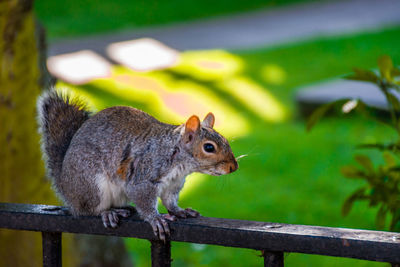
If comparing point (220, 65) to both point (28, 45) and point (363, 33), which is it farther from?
point (28, 45)

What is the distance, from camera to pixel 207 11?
42.4ft

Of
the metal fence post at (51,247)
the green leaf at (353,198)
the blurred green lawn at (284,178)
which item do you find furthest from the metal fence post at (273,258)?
the blurred green lawn at (284,178)

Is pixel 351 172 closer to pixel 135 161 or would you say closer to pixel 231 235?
pixel 135 161

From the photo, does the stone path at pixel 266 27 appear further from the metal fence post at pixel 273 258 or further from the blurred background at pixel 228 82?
the metal fence post at pixel 273 258

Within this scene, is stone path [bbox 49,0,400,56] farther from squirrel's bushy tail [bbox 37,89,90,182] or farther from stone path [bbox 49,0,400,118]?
squirrel's bushy tail [bbox 37,89,90,182]

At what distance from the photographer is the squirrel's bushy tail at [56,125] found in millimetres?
1949

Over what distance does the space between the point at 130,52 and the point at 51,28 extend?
2.72 metres

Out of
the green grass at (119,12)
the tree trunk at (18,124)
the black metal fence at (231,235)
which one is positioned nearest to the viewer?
the black metal fence at (231,235)

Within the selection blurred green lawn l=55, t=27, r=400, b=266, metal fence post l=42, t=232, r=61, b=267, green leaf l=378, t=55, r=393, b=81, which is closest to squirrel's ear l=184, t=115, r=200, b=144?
metal fence post l=42, t=232, r=61, b=267

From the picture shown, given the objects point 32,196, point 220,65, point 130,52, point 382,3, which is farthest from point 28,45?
point 382,3

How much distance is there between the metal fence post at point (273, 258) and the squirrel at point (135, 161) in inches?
15.2

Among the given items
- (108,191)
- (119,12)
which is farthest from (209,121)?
(119,12)

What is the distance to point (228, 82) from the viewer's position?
7.32m

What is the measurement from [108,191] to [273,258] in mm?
679
